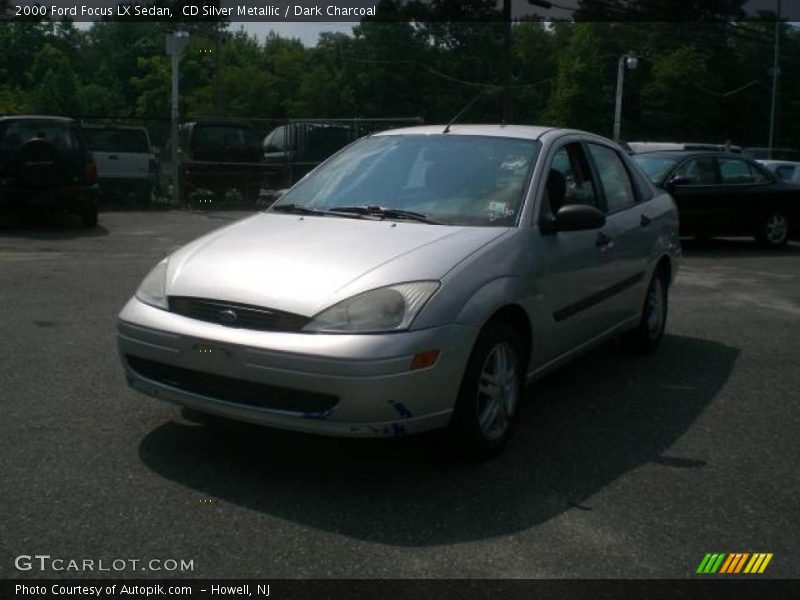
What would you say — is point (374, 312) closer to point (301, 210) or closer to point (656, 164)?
point (301, 210)

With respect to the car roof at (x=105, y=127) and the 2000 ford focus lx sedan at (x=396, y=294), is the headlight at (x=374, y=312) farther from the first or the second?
the car roof at (x=105, y=127)

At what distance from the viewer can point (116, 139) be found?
1980 cm

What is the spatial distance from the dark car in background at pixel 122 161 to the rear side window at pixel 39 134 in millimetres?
5066

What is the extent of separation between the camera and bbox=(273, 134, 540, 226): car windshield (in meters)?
4.99

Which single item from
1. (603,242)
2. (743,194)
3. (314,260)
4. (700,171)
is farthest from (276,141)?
(314,260)

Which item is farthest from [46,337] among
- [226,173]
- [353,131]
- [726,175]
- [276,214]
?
[353,131]

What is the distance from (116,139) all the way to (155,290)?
644 inches

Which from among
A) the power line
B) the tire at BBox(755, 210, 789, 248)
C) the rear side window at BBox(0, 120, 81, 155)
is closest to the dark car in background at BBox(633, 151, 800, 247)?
the tire at BBox(755, 210, 789, 248)

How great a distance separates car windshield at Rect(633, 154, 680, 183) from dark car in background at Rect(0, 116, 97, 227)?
27.1 ft

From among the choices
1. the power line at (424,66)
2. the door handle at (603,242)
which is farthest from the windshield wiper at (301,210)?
the power line at (424,66)

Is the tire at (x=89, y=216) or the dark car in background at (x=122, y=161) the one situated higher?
the dark car in background at (x=122, y=161)

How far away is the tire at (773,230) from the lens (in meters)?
14.8

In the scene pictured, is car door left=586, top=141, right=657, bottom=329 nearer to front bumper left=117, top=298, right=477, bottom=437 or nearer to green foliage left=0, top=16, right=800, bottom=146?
front bumper left=117, top=298, right=477, bottom=437

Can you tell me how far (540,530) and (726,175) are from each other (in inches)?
468
